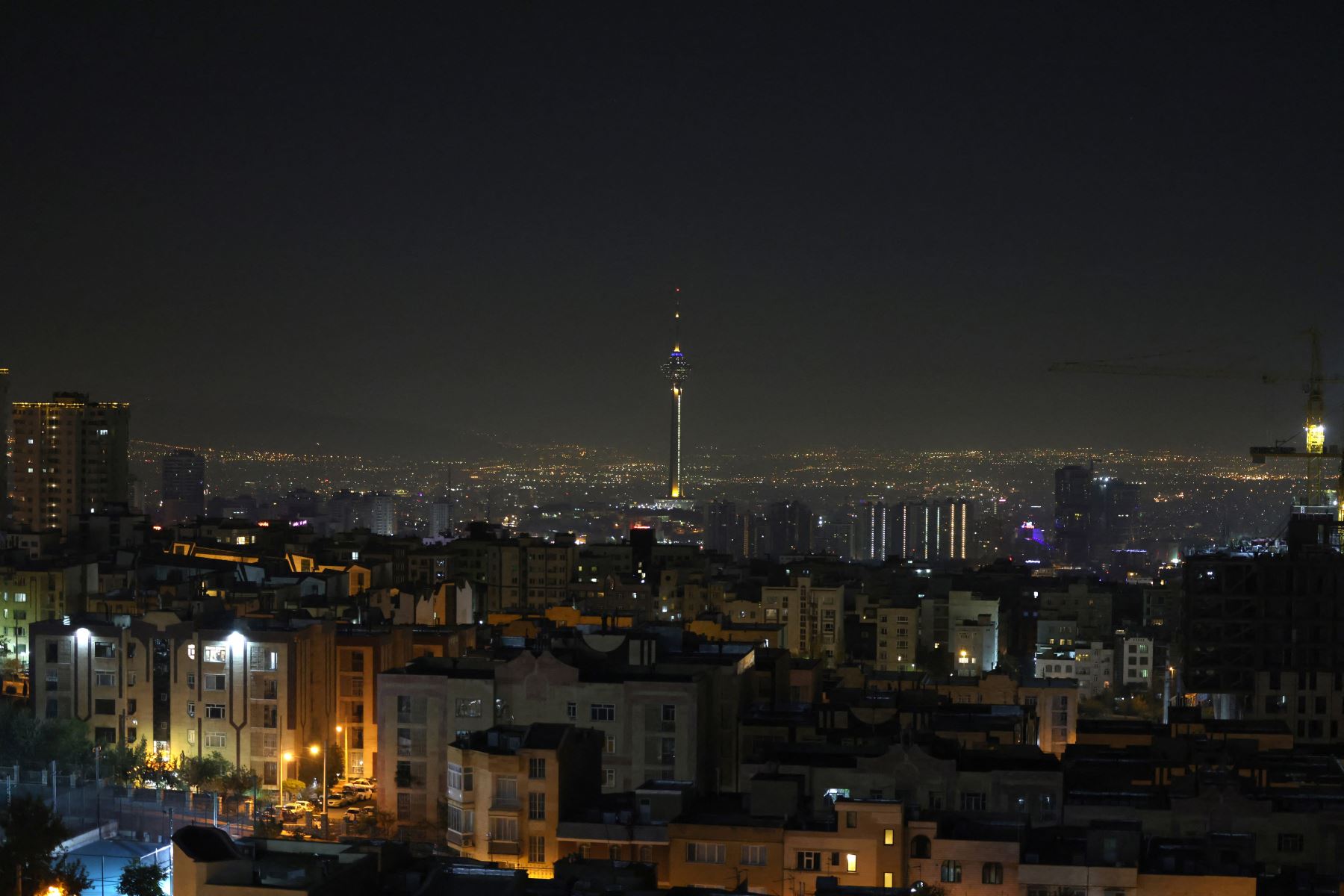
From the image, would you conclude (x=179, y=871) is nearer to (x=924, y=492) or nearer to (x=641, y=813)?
(x=641, y=813)

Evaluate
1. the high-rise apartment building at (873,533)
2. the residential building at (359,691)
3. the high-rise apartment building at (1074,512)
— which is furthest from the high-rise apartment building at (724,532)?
the residential building at (359,691)

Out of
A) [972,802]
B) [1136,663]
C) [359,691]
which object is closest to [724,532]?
[1136,663]

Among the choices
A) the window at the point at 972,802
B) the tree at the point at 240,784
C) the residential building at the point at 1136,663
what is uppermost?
the window at the point at 972,802

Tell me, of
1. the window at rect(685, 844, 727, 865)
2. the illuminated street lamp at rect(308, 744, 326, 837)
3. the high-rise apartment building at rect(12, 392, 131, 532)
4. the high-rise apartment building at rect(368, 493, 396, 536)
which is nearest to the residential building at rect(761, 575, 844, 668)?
the illuminated street lamp at rect(308, 744, 326, 837)

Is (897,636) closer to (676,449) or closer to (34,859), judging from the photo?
(34,859)

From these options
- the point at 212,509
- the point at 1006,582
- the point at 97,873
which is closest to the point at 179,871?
the point at 97,873

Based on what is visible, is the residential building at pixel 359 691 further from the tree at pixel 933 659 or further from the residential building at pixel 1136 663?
the residential building at pixel 1136 663
